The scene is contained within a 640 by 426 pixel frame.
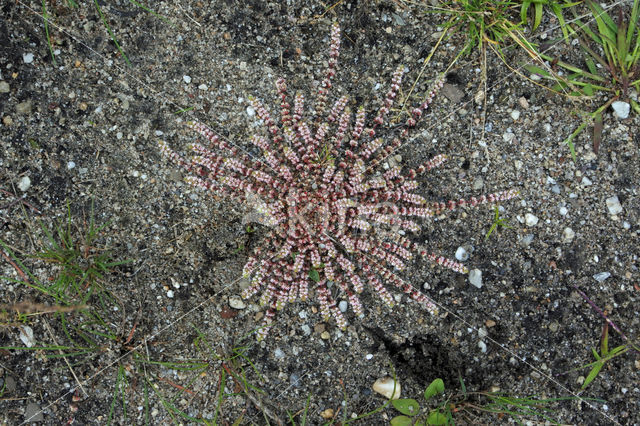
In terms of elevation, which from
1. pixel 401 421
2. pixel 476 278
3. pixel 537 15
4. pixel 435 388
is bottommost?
pixel 401 421

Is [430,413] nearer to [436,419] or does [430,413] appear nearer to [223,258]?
[436,419]

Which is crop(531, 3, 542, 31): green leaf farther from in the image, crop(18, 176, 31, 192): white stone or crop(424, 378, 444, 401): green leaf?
crop(18, 176, 31, 192): white stone

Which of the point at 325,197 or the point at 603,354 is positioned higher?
the point at 325,197

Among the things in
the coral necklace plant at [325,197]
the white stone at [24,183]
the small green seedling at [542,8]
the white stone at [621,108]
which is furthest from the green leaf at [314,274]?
the white stone at [621,108]

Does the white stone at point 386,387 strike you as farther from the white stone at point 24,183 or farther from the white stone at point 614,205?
the white stone at point 24,183

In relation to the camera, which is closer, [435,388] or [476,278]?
[435,388]

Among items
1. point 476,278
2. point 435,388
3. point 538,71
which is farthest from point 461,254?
→ point 538,71

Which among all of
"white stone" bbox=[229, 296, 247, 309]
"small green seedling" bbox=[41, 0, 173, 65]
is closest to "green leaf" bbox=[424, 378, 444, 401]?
"white stone" bbox=[229, 296, 247, 309]
